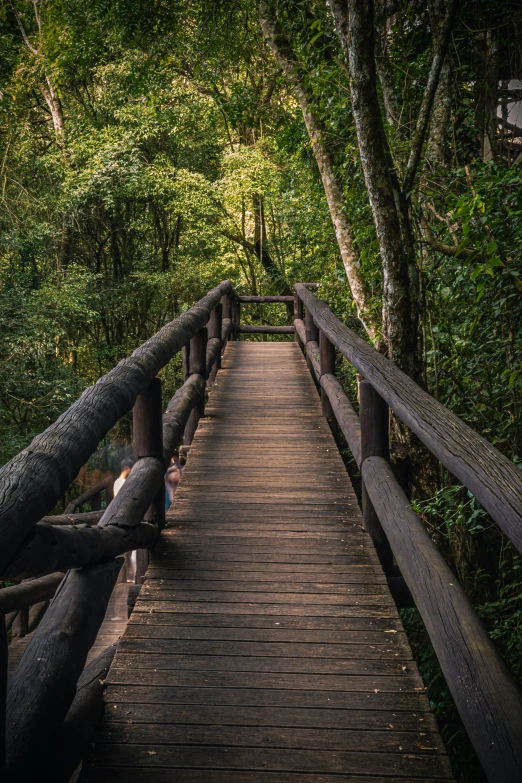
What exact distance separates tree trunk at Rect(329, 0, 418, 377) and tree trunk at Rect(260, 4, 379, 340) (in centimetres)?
132

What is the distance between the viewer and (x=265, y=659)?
83.2 inches

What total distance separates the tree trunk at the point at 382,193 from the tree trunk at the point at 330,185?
1.32 meters

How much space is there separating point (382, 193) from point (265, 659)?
293 centimetres

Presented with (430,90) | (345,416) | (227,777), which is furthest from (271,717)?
(430,90)

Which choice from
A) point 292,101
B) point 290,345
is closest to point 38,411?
point 290,345

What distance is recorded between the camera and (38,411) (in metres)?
11.5

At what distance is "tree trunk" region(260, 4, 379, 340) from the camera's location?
566 centimetres

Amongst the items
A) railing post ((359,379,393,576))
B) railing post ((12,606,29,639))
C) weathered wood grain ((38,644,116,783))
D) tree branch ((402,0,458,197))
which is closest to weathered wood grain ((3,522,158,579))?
weathered wood grain ((38,644,116,783))

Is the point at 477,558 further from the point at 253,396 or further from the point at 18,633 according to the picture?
the point at 18,633

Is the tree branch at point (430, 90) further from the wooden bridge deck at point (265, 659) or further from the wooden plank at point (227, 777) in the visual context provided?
the wooden plank at point (227, 777)

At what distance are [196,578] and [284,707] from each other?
0.85 metres

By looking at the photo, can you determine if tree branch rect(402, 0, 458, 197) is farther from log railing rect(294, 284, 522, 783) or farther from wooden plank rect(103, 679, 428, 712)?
wooden plank rect(103, 679, 428, 712)

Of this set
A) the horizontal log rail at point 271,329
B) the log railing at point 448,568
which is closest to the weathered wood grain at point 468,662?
the log railing at point 448,568

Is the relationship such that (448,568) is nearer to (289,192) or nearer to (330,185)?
(330,185)
